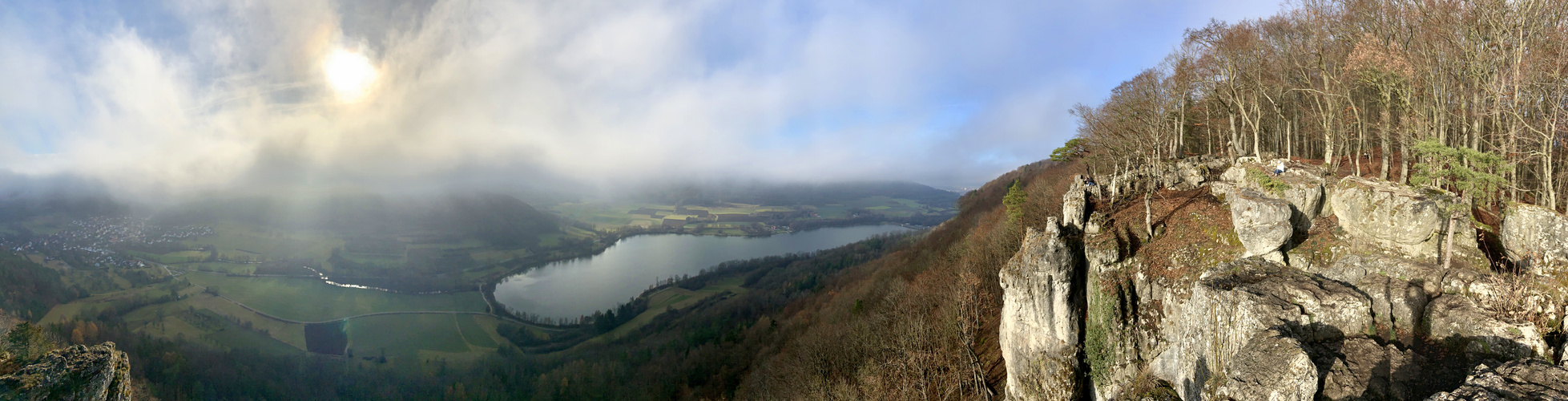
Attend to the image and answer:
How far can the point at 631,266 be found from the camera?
134m

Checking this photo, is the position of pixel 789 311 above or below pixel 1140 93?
below

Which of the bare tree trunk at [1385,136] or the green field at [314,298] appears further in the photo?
the green field at [314,298]

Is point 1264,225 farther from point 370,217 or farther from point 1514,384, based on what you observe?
point 370,217

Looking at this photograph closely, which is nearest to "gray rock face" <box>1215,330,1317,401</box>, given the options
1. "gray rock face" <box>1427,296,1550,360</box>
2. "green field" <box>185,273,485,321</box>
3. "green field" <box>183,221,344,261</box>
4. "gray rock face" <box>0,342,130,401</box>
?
"gray rock face" <box>1427,296,1550,360</box>

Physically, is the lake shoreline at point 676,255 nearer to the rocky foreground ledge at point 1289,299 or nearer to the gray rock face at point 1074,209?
the gray rock face at point 1074,209

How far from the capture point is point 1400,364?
327 inches

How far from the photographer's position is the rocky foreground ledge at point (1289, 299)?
826 centimetres

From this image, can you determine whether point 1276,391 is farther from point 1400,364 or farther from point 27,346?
point 27,346

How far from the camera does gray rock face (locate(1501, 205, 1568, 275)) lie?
993 centimetres

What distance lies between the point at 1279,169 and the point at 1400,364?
11.0m

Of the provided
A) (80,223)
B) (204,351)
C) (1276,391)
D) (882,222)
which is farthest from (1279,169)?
(80,223)

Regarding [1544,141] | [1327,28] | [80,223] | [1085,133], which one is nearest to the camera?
[1544,141]

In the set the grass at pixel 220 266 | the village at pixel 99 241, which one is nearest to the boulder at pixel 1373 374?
the village at pixel 99 241

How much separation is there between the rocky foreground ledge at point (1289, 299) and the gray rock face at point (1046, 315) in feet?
0.17
